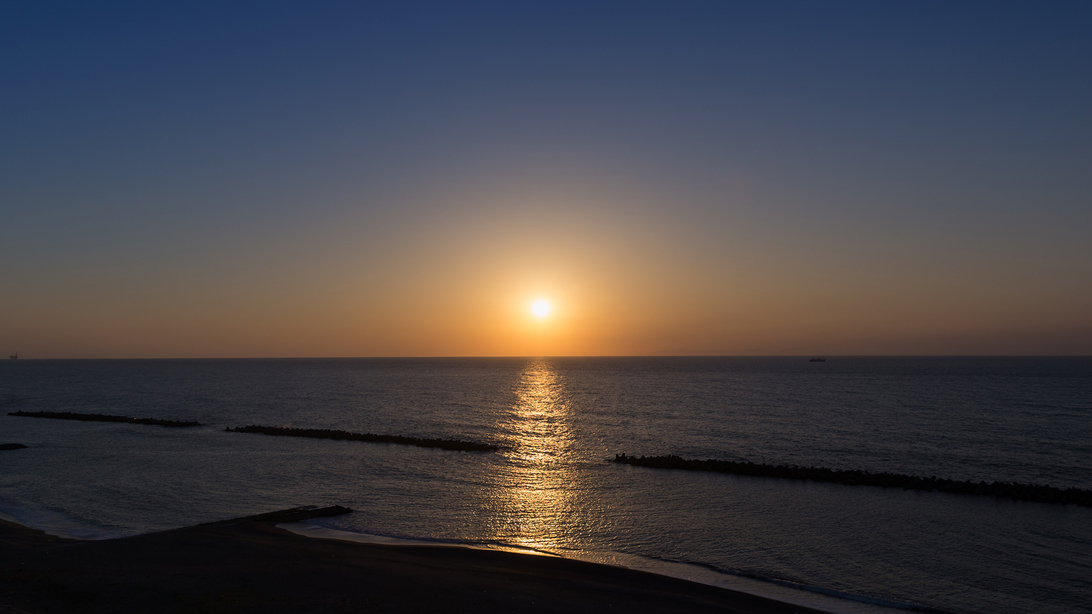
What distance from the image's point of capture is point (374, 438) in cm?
4956

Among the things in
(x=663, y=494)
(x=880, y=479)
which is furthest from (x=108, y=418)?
(x=880, y=479)

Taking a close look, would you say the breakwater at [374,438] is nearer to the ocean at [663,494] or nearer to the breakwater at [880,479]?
the ocean at [663,494]

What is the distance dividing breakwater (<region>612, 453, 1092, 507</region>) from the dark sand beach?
65.6ft

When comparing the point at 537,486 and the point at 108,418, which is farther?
the point at 108,418

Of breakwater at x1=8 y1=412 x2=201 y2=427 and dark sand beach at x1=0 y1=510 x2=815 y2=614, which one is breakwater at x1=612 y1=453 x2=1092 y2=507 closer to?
dark sand beach at x1=0 y1=510 x2=815 y2=614

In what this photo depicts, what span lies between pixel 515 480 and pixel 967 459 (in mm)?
30543

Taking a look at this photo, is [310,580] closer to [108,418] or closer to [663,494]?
[663,494]

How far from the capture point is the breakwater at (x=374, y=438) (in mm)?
45656

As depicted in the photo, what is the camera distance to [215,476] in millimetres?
33938

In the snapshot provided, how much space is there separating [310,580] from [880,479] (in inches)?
1164

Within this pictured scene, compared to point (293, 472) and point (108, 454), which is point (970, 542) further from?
point (108, 454)

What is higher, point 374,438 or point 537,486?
point 537,486

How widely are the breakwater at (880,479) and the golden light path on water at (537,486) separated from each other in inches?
228

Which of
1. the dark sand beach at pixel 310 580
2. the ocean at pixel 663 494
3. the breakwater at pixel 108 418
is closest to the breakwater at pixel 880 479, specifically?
the ocean at pixel 663 494
